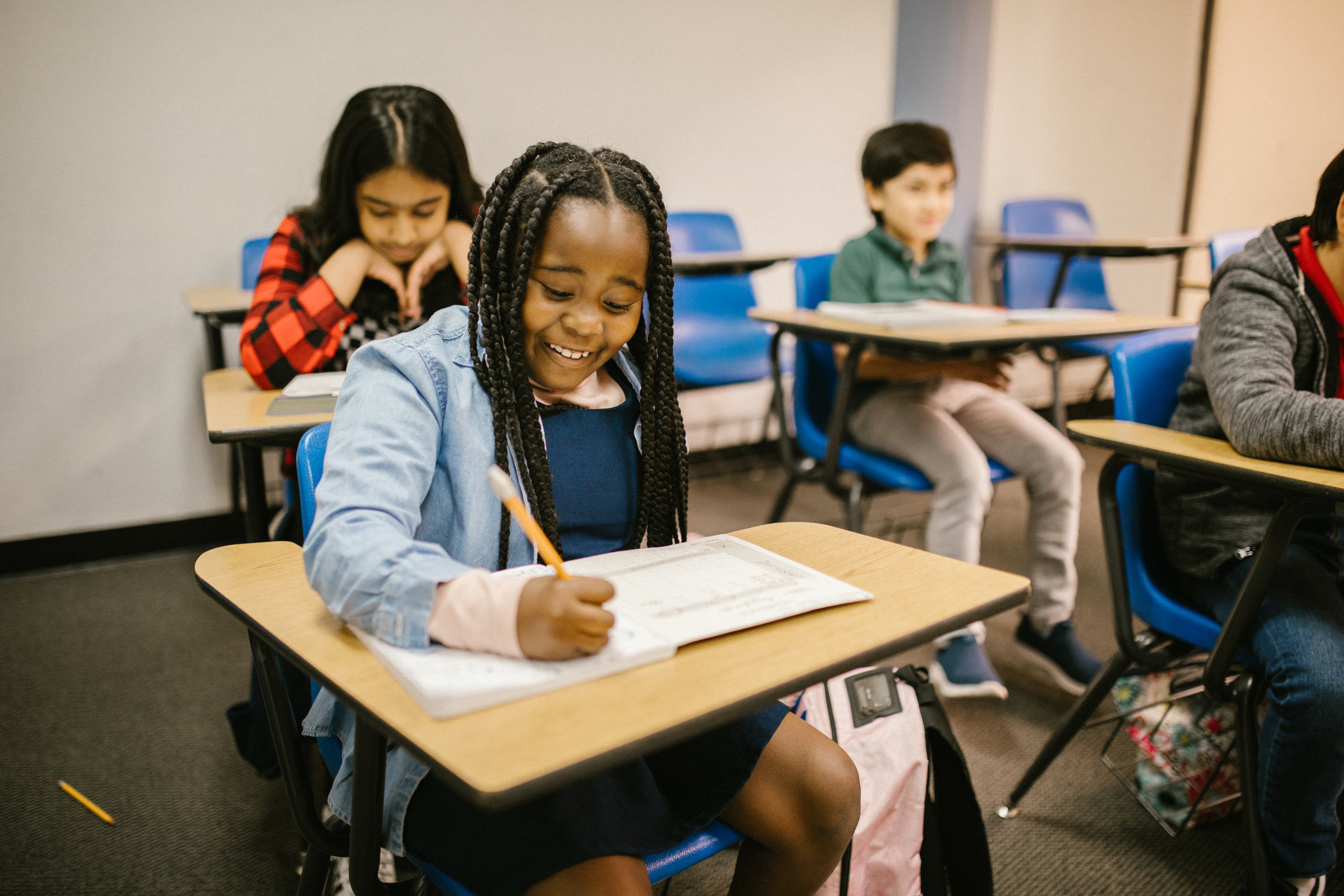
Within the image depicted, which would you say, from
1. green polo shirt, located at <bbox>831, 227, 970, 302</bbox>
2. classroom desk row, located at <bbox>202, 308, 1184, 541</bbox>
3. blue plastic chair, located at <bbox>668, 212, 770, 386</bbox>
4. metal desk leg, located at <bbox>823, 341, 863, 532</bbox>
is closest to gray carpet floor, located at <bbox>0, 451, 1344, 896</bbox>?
metal desk leg, located at <bbox>823, 341, 863, 532</bbox>

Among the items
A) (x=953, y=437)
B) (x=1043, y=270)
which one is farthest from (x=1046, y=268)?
(x=953, y=437)

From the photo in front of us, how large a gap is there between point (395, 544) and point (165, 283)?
250 centimetres

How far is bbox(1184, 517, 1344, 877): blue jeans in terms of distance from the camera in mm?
1198

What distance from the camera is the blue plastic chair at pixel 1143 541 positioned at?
1.41m

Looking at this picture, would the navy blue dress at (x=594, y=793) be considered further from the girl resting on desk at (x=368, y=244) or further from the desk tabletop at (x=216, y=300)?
the desk tabletop at (x=216, y=300)

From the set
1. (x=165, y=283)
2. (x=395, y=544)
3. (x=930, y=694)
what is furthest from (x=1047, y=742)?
(x=165, y=283)

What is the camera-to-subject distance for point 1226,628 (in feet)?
4.13

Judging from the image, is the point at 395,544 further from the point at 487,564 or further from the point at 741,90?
the point at 741,90

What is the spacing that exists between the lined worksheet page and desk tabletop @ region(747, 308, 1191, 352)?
102cm

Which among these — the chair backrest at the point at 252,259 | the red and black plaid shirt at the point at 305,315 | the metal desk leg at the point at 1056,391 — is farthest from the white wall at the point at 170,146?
the metal desk leg at the point at 1056,391

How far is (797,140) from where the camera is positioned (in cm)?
381

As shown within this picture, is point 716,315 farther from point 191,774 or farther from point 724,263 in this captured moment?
point 191,774

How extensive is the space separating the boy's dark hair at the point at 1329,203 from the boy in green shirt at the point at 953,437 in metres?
0.80

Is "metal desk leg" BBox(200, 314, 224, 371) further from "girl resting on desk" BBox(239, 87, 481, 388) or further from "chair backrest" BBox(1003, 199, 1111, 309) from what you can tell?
"chair backrest" BBox(1003, 199, 1111, 309)
